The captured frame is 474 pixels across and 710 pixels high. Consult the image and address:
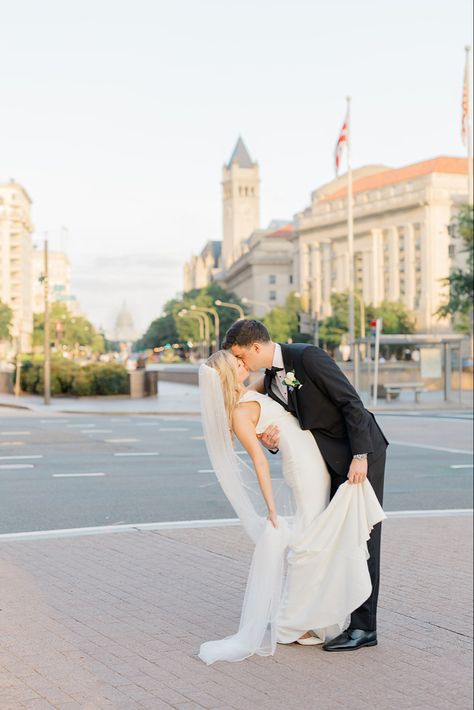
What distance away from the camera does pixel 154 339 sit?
179375 mm

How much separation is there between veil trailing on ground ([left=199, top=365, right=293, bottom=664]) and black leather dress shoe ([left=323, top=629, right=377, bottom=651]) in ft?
1.14

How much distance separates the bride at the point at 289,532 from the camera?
4.66 metres

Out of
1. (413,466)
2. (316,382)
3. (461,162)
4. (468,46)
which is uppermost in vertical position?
(461,162)

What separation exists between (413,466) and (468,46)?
3057 centimetres

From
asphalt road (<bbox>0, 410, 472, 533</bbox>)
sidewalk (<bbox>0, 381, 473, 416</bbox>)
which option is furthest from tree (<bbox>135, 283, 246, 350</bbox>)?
asphalt road (<bbox>0, 410, 472, 533</bbox>)

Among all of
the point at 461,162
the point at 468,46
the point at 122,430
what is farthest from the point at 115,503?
the point at 461,162

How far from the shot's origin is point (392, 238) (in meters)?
123

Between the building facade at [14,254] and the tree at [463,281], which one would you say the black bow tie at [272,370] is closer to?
the tree at [463,281]

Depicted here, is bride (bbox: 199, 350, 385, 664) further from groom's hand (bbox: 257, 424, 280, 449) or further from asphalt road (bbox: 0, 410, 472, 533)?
asphalt road (bbox: 0, 410, 472, 533)

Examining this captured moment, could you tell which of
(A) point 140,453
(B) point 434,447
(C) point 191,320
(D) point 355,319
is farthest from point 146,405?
(C) point 191,320

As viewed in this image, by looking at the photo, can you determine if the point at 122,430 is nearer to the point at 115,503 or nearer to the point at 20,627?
the point at 115,503

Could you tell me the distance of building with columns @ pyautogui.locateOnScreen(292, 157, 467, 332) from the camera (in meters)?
116

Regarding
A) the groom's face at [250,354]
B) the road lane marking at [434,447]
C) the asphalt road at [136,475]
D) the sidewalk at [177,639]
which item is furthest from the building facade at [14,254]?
the groom's face at [250,354]

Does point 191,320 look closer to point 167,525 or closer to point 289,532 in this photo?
point 167,525
